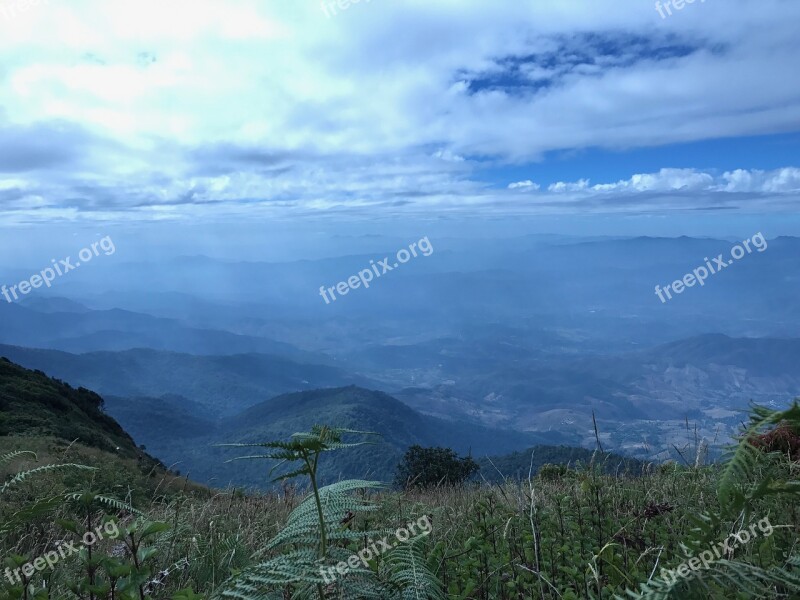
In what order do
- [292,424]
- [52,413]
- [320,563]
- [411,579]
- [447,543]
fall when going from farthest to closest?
[292,424] < [52,413] < [447,543] < [411,579] < [320,563]

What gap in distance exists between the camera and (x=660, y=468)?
666cm

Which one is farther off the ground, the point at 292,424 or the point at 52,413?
the point at 52,413

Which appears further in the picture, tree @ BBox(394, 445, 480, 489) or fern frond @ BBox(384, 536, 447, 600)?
tree @ BBox(394, 445, 480, 489)

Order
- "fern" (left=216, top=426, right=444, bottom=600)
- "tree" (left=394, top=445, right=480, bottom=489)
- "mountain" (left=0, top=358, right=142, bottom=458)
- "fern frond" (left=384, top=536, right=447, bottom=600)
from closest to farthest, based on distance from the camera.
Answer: "fern" (left=216, top=426, right=444, bottom=600) < "fern frond" (left=384, top=536, right=447, bottom=600) < "mountain" (left=0, top=358, right=142, bottom=458) < "tree" (left=394, top=445, right=480, bottom=489)

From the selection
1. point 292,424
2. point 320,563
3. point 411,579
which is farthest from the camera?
point 292,424

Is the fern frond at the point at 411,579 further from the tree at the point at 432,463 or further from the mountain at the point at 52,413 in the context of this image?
the tree at the point at 432,463

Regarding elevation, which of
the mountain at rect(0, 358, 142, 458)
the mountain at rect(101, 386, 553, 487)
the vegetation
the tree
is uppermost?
the vegetation

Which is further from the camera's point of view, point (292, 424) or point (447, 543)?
A: point (292, 424)

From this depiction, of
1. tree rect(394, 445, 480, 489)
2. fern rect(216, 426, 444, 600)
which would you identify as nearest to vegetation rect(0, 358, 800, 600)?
fern rect(216, 426, 444, 600)

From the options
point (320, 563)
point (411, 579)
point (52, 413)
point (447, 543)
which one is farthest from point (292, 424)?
point (320, 563)

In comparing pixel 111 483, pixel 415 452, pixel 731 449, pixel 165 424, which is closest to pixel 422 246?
pixel 415 452

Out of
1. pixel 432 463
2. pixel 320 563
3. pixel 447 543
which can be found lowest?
pixel 432 463

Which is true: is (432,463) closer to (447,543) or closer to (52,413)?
(52,413)

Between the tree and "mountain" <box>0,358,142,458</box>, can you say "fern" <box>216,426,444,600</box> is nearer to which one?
"mountain" <box>0,358,142,458</box>
